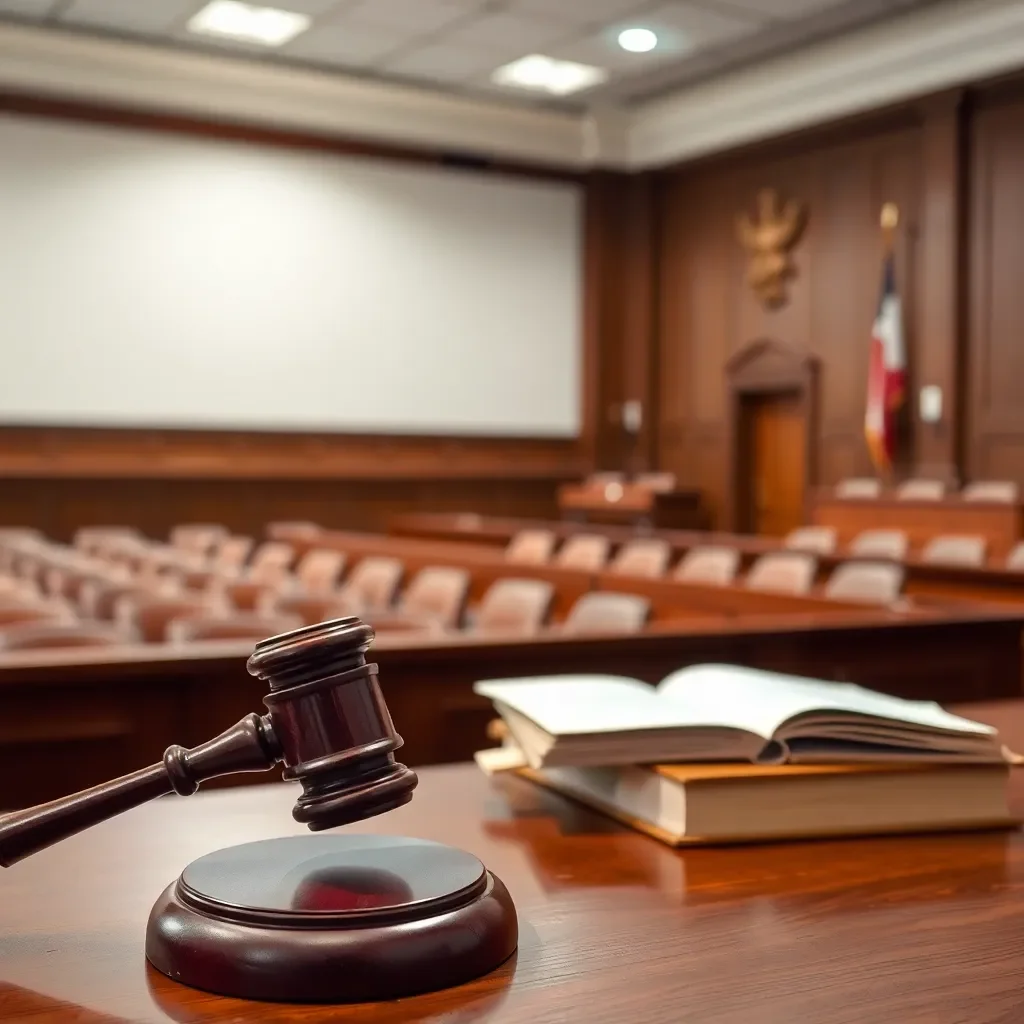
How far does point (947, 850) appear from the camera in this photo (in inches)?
44.9

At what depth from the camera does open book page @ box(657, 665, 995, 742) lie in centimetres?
120

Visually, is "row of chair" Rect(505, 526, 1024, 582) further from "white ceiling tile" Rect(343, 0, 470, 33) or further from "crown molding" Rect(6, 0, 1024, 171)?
"white ceiling tile" Rect(343, 0, 470, 33)

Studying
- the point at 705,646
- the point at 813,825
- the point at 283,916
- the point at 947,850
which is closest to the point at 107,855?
the point at 283,916

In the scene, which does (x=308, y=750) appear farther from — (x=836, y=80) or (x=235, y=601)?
(x=836, y=80)

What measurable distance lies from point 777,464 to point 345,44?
18.1 ft

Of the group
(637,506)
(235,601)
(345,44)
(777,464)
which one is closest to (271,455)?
(637,506)

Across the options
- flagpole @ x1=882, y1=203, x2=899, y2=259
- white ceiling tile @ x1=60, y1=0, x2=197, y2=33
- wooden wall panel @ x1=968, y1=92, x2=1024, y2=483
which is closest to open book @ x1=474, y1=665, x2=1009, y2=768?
wooden wall panel @ x1=968, y1=92, x2=1024, y2=483

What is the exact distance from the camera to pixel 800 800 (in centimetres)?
117

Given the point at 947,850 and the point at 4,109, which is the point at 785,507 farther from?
the point at 947,850

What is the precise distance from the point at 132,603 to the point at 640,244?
33.9 feet

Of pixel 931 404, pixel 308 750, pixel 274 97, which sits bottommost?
pixel 308 750

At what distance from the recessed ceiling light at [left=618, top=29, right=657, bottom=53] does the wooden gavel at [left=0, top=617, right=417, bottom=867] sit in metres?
11.0

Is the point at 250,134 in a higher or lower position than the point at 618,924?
higher

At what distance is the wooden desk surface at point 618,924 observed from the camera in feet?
2.59
